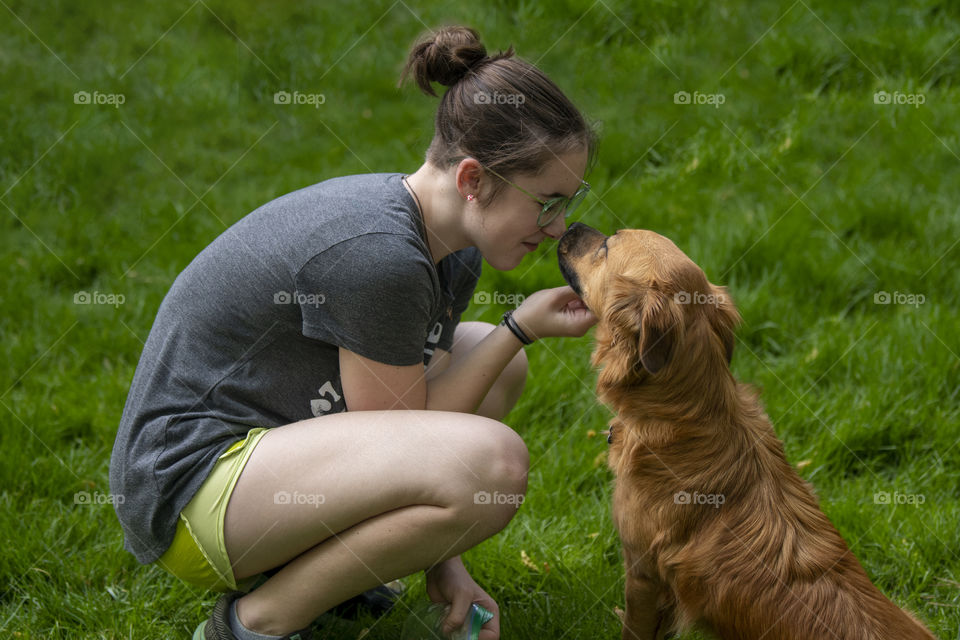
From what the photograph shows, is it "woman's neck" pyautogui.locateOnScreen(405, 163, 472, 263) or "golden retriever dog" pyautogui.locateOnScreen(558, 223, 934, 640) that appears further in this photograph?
"woman's neck" pyautogui.locateOnScreen(405, 163, 472, 263)

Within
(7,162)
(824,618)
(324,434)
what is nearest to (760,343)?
(824,618)

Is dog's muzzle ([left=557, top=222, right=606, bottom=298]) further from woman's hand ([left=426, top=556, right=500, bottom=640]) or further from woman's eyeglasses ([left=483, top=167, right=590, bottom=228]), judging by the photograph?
woman's hand ([left=426, top=556, right=500, bottom=640])

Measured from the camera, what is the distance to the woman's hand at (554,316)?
270 centimetres

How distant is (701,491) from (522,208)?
3.18 ft

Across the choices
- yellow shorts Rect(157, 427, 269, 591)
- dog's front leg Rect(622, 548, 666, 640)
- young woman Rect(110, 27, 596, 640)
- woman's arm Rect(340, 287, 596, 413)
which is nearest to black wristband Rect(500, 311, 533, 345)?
woman's arm Rect(340, 287, 596, 413)

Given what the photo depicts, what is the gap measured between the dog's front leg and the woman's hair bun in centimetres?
157

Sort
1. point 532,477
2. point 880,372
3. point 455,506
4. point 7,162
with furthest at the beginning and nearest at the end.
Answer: point 7,162 → point 880,372 → point 532,477 → point 455,506

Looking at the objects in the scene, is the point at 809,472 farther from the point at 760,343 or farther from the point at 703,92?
the point at 703,92

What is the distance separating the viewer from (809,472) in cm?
351

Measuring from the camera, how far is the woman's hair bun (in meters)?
2.56

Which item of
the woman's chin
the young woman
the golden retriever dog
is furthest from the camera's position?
the woman's chin

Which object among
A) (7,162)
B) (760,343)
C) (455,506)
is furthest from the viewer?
(7,162)

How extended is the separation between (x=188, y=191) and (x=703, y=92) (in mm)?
3358

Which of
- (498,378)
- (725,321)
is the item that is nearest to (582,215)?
(498,378)
